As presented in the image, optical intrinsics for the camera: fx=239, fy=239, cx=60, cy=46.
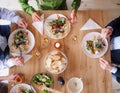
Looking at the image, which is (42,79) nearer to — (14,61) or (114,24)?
(14,61)

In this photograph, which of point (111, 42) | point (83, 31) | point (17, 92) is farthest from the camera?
point (111, 42)

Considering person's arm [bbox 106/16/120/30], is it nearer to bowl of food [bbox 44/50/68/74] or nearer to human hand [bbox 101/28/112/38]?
human hand [bbox 101/28/112/38]

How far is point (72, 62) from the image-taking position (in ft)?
5.45

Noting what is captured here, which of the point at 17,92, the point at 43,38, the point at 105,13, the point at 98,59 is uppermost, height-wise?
the point at 105,13

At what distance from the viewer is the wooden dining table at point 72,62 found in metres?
1.63

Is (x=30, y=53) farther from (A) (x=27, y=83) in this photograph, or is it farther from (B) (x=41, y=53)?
(A) (x=27, y=83)

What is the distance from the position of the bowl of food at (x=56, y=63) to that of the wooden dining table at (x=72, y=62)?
3 cm

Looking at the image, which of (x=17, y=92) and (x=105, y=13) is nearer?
(x=17, y=92)

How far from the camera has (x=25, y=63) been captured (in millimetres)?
1634

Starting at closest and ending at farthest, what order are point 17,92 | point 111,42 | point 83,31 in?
point 17,92
point 83,31
point 111,42

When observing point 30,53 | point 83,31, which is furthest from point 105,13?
point 30,53

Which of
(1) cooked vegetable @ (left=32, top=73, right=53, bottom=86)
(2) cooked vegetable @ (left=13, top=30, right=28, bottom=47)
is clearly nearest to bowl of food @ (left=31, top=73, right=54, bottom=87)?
(1) cooked vegetable @ (left=32, top=73, right=53, bottom=86)

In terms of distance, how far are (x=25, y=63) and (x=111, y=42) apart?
69 centimetres

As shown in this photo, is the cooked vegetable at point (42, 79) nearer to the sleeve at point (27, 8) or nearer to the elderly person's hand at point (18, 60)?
the elderly person's hand at point (18, 60)
